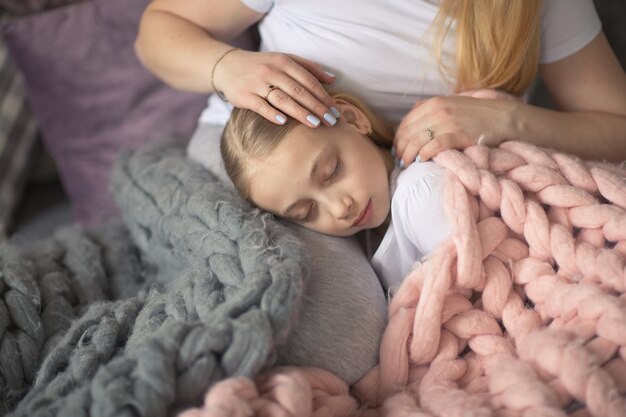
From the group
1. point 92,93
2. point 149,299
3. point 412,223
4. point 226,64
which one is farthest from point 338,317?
point 92,93

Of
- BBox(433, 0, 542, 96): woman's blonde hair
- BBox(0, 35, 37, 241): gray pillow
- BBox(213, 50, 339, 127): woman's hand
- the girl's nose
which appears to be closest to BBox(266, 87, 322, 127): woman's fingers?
BBox(213, 50, 339, 127): woman's hand

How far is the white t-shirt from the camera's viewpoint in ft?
3.21

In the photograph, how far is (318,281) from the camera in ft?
2.61

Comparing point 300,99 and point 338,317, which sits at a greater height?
point 300,99

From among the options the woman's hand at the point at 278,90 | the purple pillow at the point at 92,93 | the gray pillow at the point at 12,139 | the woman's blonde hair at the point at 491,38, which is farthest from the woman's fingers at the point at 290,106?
the gray pillow at the point at 12,139

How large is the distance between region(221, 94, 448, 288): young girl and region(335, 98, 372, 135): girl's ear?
1cm

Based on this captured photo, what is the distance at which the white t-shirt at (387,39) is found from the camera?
38.6 inches

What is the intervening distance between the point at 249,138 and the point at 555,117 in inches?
17.7

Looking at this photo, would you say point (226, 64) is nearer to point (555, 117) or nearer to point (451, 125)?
point (451, 125)

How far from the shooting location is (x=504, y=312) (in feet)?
2.45

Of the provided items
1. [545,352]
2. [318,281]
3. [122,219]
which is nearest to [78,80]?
[122,219]

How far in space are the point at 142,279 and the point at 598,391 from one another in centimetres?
72

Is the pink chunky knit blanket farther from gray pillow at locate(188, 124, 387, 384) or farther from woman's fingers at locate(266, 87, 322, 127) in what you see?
woman's fingers at locate(266, 87, 322, 127)

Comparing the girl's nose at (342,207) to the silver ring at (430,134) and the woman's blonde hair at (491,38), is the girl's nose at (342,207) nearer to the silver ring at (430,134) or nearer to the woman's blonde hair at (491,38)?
the silver ring at (430,134)
